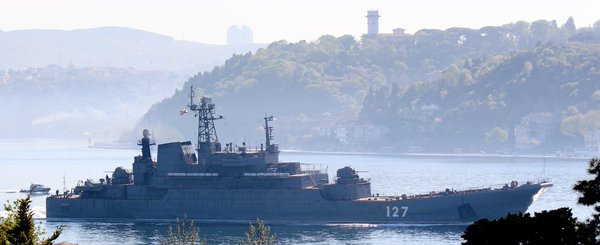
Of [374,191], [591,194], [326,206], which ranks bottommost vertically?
[326,206]

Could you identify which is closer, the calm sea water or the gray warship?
the calm sea water

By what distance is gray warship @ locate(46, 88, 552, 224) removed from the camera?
3681 inches

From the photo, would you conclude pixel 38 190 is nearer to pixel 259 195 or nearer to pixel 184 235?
pixel 259 195

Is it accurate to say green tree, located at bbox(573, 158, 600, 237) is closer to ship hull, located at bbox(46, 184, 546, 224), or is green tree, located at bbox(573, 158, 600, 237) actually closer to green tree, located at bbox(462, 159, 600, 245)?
green tree, located at bbox(462, 159, 600, 245)

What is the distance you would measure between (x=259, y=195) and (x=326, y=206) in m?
4.92

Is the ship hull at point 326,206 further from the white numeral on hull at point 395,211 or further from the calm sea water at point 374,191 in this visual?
the calm sea water at point 374,191

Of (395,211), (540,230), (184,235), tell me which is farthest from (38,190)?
(540,230)

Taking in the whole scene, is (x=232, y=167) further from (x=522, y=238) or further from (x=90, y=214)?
(x=522, y=238)

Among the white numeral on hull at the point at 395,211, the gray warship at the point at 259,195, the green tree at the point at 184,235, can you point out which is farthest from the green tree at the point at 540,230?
the white numeral on hull at the point at 395,211

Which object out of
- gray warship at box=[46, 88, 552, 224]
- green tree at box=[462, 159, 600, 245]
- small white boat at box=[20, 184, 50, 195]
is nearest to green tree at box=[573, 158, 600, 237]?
green tree at box=[462, 159, 600, 245]

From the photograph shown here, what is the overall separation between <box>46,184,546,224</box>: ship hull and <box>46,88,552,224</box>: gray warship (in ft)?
0.23

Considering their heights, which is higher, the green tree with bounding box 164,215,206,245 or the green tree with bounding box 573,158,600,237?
the green tree with bounding box 573,158,600,237

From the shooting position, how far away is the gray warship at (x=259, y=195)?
307ft

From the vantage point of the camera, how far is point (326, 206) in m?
93.9
